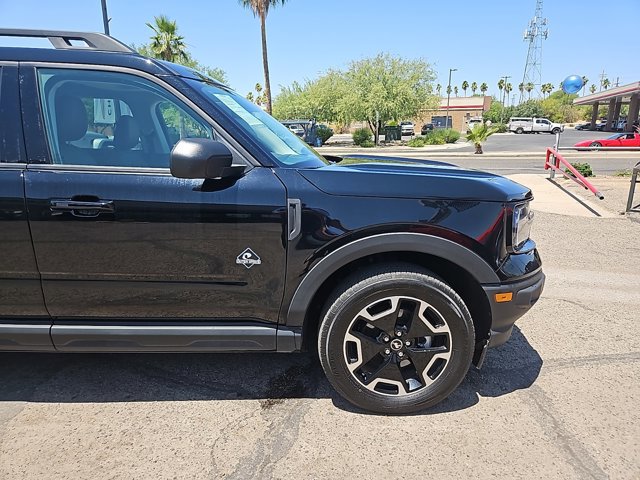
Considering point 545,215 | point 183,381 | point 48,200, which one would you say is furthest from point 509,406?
point 545,215

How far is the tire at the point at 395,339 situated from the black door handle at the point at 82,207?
1.26 meters

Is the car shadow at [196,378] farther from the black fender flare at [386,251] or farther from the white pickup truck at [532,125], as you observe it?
the white pickup truck at [532,125]

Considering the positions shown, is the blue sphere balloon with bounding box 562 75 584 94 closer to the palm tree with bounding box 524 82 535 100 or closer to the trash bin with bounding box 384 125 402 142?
the trash bin with bounding box 384 125 402 142

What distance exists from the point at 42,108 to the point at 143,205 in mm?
776

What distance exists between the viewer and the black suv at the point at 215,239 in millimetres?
2205

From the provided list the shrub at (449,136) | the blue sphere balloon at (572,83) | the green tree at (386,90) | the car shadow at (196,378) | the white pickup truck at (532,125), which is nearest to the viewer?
the car shadow at (196,378)

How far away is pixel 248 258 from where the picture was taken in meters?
2.27

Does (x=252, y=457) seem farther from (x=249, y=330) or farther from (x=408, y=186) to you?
(x=408, y=186)

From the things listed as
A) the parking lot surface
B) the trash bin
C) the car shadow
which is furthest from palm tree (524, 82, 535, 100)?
the car shadow

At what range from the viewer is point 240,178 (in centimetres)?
224

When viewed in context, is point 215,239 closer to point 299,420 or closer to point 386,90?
point 299,420

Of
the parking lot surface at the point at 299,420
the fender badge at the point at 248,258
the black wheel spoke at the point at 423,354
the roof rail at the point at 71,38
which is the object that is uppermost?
the roof rail at the point at 71,38

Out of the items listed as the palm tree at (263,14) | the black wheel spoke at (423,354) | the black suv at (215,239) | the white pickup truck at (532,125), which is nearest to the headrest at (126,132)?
the black suv at (215,239)

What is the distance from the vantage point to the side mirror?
2.05 meters
